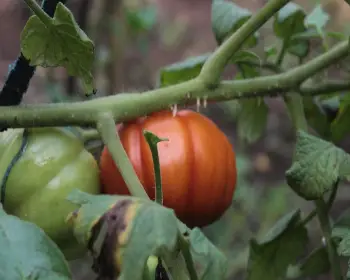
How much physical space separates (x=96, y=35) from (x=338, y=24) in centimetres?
108

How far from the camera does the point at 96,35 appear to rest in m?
1.83

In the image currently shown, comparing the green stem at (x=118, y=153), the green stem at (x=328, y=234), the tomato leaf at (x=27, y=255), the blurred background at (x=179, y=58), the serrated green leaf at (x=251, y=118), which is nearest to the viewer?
the tomato leaf at (x=27, y=255)

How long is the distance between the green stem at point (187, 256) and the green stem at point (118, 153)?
0.06 meters

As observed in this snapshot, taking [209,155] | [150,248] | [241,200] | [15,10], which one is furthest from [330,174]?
[15,10]

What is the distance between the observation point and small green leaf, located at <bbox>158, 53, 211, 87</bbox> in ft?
2.33

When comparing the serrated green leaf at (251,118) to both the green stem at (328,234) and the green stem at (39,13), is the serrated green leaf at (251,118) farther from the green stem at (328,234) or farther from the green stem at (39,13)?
the green stem at (39,13)

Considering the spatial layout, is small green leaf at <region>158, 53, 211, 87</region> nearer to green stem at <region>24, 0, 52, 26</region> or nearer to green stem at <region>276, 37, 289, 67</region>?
green stem at <region>276, 37, 289, 67</region>

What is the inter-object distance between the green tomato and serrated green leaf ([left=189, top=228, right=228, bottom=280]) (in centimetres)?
14

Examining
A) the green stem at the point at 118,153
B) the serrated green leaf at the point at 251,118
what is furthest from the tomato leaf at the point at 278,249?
the green stem at the point at 118,153

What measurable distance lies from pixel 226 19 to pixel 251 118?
6.9 inches

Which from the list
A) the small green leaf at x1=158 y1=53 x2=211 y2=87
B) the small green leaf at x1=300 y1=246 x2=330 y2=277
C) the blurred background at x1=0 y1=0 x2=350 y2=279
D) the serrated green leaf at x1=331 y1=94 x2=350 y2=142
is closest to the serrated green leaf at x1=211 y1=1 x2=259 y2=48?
the small green leaf at x1=158 y1=53 x2=211 y2=87

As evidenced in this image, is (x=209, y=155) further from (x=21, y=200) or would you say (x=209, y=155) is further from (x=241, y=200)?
(x=241, y=200)

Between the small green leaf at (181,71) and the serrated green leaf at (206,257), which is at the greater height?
the small green leaf at (181,71)

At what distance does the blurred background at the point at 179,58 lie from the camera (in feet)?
5.41
